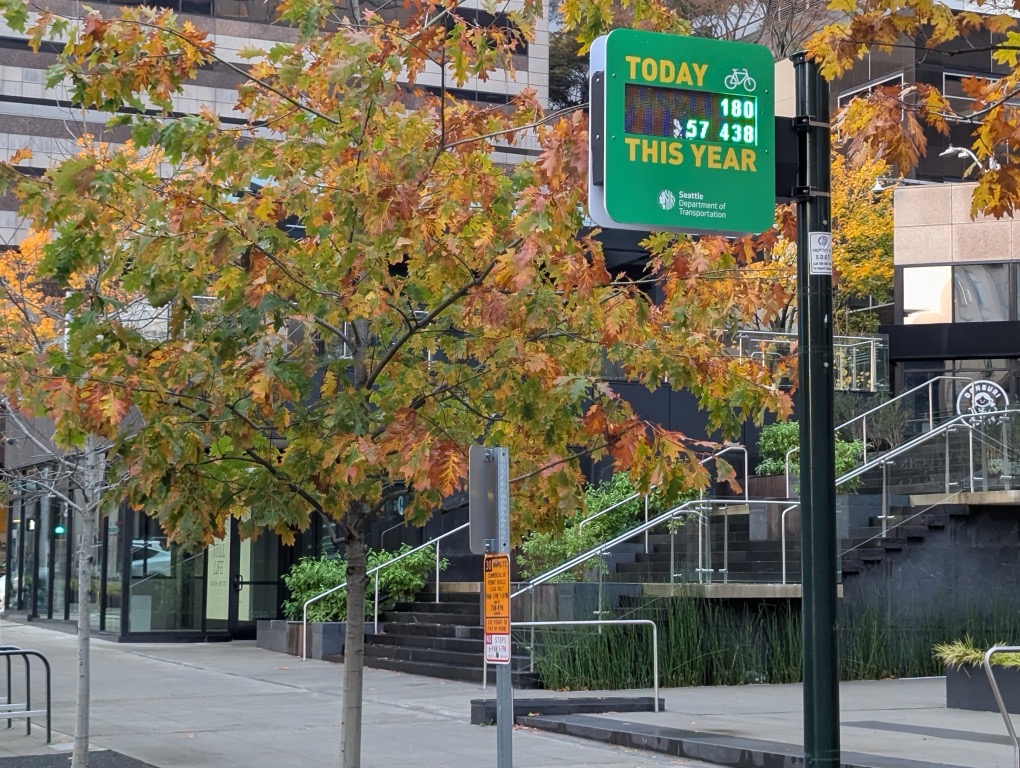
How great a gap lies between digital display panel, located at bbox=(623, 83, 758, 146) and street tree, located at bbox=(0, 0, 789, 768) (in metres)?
1.25

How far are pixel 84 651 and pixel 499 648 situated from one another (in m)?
5.41

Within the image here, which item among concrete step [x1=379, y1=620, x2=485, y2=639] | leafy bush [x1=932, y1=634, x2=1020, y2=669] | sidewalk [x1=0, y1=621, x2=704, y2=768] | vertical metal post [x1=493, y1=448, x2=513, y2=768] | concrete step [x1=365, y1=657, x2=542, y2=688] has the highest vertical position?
vertical metal post [x1=493, y1=448, x2=513, y2=768]

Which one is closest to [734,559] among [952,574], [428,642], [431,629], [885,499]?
[885,499]

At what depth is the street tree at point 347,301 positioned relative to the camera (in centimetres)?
824

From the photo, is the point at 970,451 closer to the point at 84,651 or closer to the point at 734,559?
the point at 734,559

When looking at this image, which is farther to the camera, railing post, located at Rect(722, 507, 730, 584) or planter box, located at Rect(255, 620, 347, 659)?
planter box, located at Rect(255, 620, 347, 659)

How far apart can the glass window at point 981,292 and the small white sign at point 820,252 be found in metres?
31.5

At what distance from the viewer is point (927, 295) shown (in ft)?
123

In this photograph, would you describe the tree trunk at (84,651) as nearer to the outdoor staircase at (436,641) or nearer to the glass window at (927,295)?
the outdoor staircase at (436,641)

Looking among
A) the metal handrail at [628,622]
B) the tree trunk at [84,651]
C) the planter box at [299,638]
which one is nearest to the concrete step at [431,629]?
the planter box at [299,638]

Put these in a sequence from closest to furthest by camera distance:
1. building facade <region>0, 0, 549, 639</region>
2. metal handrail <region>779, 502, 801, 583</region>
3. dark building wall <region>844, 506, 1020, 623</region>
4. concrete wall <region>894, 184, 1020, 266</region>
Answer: metal handrail <region>779, 502, 801, 583</region> < dark building wall <region>844, 506, 1020, 623</region> < building facade <region>0, 0, 549, 639</region> < concrete wall <region>894, 184, 1020, 266</region>

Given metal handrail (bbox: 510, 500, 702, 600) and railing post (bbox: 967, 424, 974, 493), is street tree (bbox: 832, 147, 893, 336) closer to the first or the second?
railing post (bbox: 967, 424, 974, 493)

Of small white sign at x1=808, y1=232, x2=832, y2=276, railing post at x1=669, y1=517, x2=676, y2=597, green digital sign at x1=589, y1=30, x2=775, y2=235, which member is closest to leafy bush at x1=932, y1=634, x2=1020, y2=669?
railing post at x1=669, y1=517, x2=676, y2=597

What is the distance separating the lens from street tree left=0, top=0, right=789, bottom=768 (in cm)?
824
